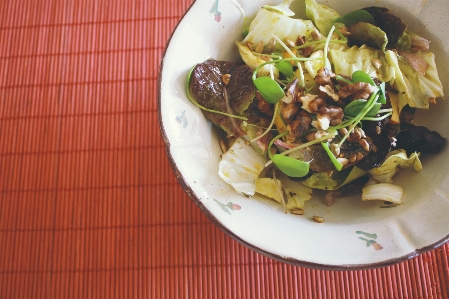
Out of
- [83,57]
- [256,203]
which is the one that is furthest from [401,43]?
[83,57]

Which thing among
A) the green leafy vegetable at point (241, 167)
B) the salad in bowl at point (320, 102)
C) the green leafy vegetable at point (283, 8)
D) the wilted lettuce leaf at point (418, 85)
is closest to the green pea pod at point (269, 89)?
the salad in bowl at point (320, 102)

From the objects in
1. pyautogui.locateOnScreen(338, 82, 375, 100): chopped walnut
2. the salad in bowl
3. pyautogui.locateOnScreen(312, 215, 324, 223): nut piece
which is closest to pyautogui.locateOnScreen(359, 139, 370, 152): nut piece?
the salad in bowl

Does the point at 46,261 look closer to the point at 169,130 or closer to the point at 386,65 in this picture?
the point at 169,130

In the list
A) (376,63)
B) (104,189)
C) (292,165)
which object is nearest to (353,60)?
(376,63)

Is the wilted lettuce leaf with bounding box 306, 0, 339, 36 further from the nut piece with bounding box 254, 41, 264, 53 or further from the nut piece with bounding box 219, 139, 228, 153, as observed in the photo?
the nut piece with bounding box 219, 139, 228, 153

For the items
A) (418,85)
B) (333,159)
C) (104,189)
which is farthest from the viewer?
(104,189)

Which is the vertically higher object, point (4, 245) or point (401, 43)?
point (401, 43)

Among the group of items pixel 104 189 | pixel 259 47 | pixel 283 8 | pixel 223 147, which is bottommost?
pixel 104 189

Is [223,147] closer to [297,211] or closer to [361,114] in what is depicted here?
[297,211]
